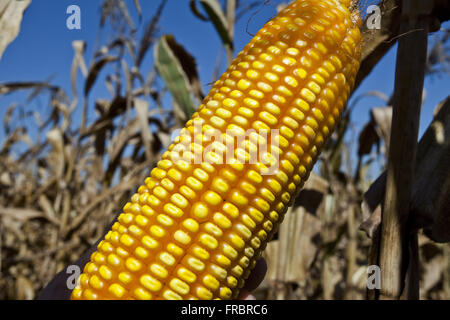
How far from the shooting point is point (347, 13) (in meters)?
1.15

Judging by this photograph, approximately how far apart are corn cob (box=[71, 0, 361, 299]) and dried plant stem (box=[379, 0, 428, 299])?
249 millimetres

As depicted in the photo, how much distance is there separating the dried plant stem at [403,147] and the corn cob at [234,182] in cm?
25

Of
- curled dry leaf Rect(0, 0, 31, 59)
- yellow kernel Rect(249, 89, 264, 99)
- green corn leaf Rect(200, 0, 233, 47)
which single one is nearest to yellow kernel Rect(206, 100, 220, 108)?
yellow kernel Rect(249, 89, 264, 99)

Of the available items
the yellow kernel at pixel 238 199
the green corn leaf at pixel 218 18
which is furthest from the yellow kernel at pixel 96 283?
the green corn leaf at pixel 218 18

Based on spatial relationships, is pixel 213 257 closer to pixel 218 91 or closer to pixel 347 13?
pixel 218 91

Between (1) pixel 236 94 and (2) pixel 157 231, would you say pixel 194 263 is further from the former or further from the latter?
(1) pixel 236 94

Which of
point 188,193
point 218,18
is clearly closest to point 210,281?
point 188,193

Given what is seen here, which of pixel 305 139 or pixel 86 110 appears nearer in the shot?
pixel 305 139

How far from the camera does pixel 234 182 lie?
0.97 metres

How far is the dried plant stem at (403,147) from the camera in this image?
46.4 inches

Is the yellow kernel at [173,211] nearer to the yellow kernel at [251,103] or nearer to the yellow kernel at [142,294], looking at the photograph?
the yellow kernel at [142,294]

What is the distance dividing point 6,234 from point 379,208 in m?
4.72

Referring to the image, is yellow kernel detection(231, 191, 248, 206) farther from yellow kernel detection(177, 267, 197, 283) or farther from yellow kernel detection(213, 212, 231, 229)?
yellow kernel detection(177, 267, 197, 283)
